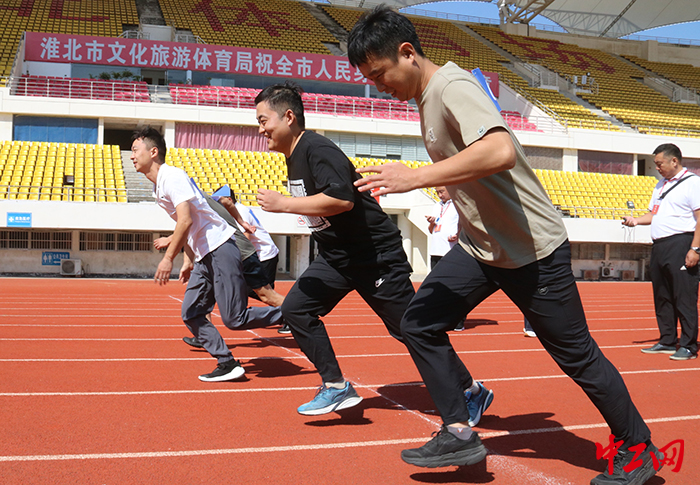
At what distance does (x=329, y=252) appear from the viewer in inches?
145

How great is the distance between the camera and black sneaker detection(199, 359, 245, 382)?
4660mm

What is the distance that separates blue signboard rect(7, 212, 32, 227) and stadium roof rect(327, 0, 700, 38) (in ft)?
104

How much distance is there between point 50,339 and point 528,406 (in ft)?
17.2

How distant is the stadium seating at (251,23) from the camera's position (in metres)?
31.2

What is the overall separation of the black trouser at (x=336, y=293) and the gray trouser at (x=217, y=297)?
1.19 meters

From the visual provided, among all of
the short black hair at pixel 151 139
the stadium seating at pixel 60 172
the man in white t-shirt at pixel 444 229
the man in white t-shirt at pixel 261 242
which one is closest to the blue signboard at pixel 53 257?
the stadium seating at pixel 60 172

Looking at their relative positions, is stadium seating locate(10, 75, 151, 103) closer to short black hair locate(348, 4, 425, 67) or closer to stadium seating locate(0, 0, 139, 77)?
stadium seating locate(0, 0, 139, 77)

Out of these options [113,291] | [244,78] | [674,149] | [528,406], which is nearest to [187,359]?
[528,406]

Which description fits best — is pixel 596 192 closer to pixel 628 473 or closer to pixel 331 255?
pixel 331 255

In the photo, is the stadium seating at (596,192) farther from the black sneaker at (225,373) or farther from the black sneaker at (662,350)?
the black sneaker at (225,373)

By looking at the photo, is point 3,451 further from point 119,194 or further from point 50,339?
point 119,194

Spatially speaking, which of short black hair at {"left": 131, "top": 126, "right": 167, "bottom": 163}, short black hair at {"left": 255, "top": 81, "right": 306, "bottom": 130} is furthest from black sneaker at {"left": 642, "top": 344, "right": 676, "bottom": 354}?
short black hair at {"left": 131, "top": 126, "right": 167, "bottom": 163}

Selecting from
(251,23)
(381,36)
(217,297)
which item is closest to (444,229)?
(217,297)

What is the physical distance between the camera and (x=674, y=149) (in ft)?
18.7
